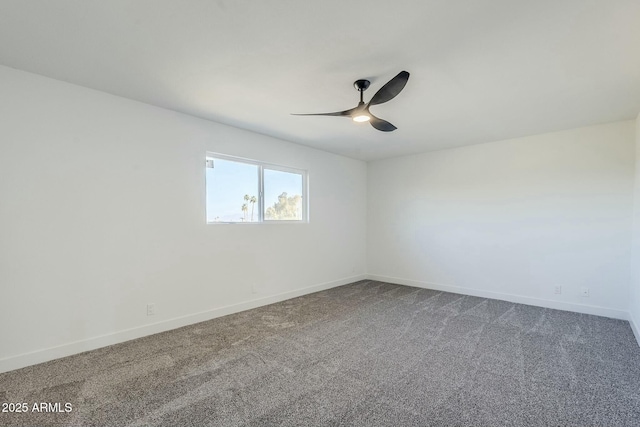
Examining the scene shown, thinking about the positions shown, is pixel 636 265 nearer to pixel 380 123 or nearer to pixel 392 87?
pixel 380 123

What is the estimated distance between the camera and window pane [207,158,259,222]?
12.1ft

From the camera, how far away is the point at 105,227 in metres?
2.82

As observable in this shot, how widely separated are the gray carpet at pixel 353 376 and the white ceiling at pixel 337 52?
241 cm

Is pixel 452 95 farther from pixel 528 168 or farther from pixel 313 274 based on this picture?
pixel 313 274

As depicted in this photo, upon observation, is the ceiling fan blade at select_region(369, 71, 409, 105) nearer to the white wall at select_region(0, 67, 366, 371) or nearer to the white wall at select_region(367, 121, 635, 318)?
the white wall at select_region(0, 67, 366, 371)

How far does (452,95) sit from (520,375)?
2485 mm

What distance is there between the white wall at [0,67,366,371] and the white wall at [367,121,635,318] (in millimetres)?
2704

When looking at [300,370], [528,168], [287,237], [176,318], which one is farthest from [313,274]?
[528,168]

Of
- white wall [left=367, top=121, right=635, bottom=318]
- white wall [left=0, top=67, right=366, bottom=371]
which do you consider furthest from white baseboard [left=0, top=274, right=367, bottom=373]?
white wall [left=367, top=121, right=635, bottom=318]

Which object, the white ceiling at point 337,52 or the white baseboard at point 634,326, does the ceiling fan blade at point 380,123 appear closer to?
the white ceiling at point 337,52

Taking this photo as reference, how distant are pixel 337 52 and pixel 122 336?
10.6ft

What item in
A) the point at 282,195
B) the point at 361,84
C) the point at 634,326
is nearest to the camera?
the point at 361,84

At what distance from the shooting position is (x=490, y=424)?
1743 mm

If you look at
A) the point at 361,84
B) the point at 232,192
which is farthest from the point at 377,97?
the point at 232,192
